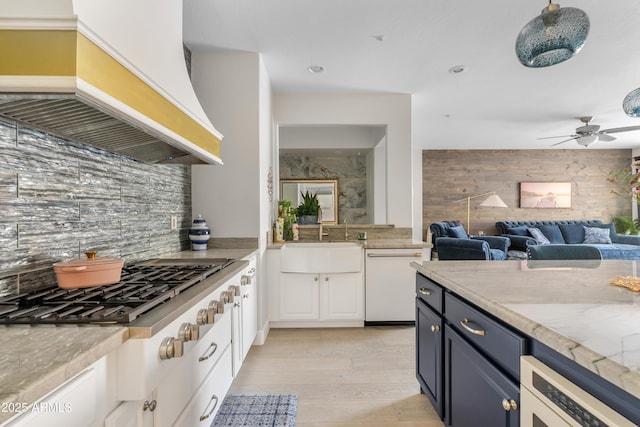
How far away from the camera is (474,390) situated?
3.94ft

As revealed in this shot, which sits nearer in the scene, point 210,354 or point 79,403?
point 79,403

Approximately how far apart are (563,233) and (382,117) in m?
5.32

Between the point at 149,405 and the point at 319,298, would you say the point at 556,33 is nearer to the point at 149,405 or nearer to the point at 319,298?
the point at 149,405

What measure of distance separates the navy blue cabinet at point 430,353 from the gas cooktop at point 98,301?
3.82 feet

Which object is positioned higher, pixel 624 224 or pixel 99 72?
pixel 99 72

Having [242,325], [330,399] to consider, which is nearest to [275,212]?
[242,325]

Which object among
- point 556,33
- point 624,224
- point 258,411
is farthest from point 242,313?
point 624,224

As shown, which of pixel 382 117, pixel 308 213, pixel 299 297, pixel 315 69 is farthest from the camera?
pixel 308 213

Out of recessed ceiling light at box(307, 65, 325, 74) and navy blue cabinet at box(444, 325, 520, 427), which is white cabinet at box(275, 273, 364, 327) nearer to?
navy blue cabinet at box(444, 325, 520, 427)

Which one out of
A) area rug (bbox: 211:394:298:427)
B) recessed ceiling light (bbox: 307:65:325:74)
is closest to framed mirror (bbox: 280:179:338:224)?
recessed ceiling light (bbox: 307:65:325:74)

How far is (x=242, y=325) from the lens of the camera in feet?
6.70

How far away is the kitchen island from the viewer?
24.8 inches

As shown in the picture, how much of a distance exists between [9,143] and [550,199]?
8589 millimetres

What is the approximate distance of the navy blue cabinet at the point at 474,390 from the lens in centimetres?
98
